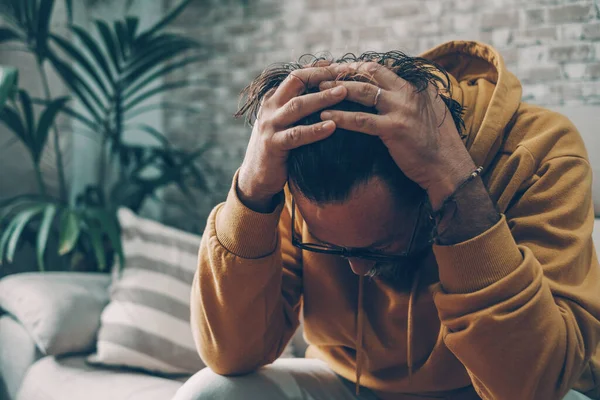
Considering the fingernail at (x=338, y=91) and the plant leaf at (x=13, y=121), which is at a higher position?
the fingernail at (x=338, y=91)

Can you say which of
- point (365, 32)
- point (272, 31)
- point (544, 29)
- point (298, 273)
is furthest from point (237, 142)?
point (298, 273)

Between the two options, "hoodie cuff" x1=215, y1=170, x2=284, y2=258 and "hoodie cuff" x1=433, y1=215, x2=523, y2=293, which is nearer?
"hoodie cuff" x1=433, y1=215, x2=523, y2=293

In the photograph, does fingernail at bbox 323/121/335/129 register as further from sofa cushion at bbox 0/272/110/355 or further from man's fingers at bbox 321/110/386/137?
sofa cushion at bbox 0/272/110/355

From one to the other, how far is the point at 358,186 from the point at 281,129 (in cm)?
12

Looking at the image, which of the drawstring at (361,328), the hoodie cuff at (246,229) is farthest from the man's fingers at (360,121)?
the drawstring at (361,328)

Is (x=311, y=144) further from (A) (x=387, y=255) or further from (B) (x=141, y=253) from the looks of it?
(B) (x=141, y=253)

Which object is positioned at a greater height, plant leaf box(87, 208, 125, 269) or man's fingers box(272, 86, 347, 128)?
man's fingers box(272, 86, 347, 128)

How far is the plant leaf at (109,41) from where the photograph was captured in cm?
200

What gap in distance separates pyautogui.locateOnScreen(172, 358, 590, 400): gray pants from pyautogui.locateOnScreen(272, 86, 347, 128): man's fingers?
1.35 feet

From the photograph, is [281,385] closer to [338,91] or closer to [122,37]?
[338,91]

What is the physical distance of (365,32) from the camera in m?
1.97

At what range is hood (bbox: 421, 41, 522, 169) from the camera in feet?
2.82

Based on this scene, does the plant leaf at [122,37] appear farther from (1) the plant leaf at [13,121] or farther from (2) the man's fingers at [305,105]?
(2) the man's fingers at [305,105]

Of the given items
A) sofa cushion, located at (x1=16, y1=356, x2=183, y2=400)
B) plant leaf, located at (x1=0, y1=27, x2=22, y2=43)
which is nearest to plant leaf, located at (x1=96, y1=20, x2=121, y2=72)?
plant leaf, located at (x1=0, y1=27, x2=22, y2=43)
